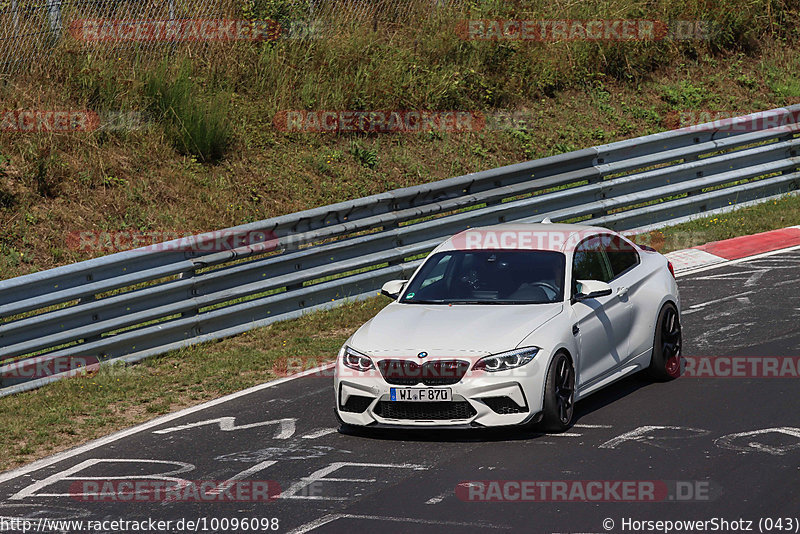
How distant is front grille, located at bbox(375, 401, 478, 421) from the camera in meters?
8.91

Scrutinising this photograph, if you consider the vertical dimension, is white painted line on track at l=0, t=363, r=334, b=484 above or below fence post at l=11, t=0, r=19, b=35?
below

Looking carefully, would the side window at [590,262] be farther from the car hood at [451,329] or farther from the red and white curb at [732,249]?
the red and white curb at [732,249]

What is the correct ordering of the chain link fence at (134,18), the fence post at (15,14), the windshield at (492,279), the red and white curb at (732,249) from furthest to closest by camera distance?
1. the chain link fence at (134,18)
2. the fence post at (15,14)
3. the red and white curb at (732,249)
4. the windshield at (492,279)

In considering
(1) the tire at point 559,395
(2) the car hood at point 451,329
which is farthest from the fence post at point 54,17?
(1) the tire at point 559,395

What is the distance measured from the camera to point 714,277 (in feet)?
49.4

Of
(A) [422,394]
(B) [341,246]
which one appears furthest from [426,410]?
(B) [341,246]

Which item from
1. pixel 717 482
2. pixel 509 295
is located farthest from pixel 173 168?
pixel 717 482

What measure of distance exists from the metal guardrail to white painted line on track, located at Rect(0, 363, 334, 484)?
165 cm

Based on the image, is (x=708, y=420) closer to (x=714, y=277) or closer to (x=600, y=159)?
(x=714, y=277)

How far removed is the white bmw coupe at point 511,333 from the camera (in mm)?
8898

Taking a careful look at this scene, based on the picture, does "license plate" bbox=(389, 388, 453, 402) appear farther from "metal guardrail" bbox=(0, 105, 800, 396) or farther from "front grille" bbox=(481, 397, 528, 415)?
"metal guardrail" bbox=(0, 105, 800, 396)

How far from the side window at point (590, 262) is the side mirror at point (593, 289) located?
0.33m

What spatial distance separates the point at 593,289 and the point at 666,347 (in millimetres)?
1570

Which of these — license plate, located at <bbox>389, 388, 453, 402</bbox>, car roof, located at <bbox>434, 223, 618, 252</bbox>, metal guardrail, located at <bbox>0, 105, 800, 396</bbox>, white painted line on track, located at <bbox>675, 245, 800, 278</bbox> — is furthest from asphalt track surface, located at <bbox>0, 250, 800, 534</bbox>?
white painted line on track, located at <bbox>675, 245, 800, 278</bbox>
